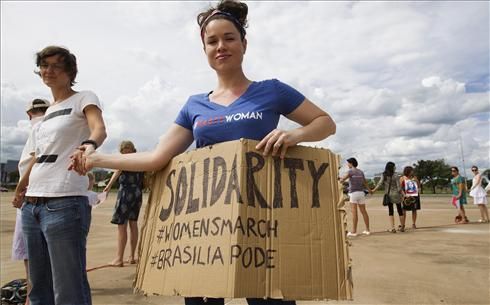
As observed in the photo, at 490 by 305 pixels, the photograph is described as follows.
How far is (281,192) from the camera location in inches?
61.9

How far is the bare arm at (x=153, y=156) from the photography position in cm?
179

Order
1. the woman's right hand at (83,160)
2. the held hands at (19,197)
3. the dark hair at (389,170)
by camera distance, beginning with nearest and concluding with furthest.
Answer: the woman's right hand at (83,160)
the held hands at (19,197)
the dark hair at (389,170)

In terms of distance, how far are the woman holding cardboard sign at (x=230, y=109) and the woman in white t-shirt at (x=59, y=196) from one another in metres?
0.45

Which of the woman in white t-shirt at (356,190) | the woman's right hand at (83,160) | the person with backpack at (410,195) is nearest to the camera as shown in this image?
the woman's right hand at (83,160)

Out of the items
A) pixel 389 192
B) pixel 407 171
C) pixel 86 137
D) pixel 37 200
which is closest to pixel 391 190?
pixel 389 192

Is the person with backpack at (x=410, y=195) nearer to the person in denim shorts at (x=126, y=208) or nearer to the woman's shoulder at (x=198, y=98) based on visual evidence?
the person in denim shorts at (x=126, y=208)

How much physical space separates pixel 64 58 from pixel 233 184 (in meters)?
1.70

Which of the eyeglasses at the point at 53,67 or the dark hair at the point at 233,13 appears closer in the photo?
the dark hair at the point at 233,13

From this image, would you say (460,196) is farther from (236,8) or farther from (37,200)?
(37,200)

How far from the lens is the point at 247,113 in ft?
5.49

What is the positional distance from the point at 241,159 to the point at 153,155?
0.47 meters

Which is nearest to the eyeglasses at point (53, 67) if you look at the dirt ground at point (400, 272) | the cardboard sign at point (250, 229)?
the cardboard sign at point (250, 229)

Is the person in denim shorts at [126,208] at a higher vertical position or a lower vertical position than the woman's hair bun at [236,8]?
lower

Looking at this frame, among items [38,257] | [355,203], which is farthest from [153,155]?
[355,203]
